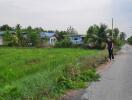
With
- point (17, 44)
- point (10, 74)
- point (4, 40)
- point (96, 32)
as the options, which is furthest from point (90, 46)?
point (10, 74)

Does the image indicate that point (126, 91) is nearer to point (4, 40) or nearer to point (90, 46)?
point (90, 46)

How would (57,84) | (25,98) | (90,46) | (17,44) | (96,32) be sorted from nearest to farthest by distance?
(25,98) < (57,84) < (90,46) < (96,32) < (17,44)

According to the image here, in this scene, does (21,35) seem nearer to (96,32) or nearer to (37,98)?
(96,32)

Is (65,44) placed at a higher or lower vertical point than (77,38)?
higher

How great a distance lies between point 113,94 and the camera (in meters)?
12.0

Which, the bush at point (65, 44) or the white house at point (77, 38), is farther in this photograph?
the white house at point (77, 38)

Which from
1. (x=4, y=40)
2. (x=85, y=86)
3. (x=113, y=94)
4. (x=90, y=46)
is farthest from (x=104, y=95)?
(x=4, y=40)

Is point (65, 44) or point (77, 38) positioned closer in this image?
point (65, 44)

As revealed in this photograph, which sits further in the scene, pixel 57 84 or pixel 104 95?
pixel 57 84

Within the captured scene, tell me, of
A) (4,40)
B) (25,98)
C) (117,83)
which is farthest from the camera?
(4,40)

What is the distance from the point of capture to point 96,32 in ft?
279

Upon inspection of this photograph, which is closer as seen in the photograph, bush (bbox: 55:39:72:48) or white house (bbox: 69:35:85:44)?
bush (bbox: 55:39:72:48)

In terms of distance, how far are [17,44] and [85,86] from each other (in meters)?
77.4

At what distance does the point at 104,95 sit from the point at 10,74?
21.8 feet
